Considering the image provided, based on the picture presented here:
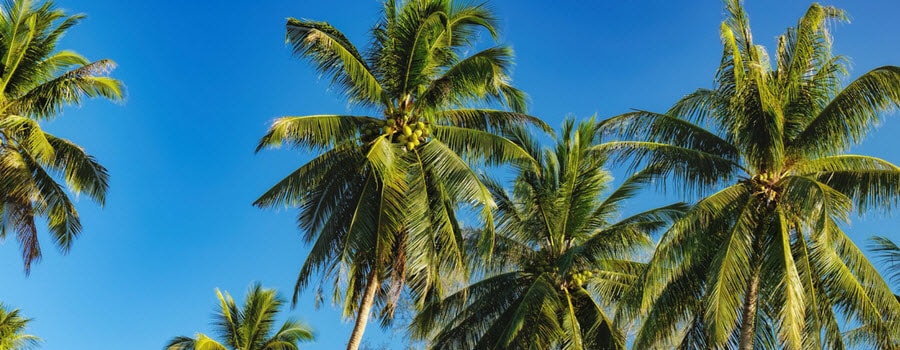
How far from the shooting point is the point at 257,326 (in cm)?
2445

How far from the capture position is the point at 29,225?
693 inches

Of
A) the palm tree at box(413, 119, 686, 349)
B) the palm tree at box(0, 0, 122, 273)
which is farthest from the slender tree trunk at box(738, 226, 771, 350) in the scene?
the palm tree at box(0, 0, 122, 273)

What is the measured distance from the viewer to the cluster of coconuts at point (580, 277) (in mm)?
17922

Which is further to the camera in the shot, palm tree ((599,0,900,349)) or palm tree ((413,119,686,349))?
palm tree ((413,119,686,349))

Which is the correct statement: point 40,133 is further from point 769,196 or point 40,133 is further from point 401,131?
point 769,196

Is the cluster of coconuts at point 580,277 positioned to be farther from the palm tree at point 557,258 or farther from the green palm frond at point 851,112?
the green palm frond at point 851,112

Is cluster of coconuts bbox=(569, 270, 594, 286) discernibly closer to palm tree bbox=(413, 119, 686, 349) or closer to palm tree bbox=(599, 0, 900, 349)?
palm tree bbox=(413, 119, 686, 349)

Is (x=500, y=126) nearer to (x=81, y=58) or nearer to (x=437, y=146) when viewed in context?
(x=437, y=146)

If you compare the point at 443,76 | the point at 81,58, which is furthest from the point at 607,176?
the point at 81,58

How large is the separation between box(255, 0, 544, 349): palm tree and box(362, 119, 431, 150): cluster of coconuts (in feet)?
0.06

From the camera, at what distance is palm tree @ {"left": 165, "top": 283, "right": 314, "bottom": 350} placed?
24375 millimetres

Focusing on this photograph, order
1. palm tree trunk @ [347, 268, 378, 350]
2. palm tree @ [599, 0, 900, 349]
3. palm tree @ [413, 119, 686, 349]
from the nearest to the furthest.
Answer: palm tree @ [599, 0, 900, 349] → palm tree trunk @ [347, 268, 378, 350] → palm tree @ [413, 119, 686, 349]

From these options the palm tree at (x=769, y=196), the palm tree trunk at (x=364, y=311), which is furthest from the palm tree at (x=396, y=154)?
the palm tree at (x=769, y=196)

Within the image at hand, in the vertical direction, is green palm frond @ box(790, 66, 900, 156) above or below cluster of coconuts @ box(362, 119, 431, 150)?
below
